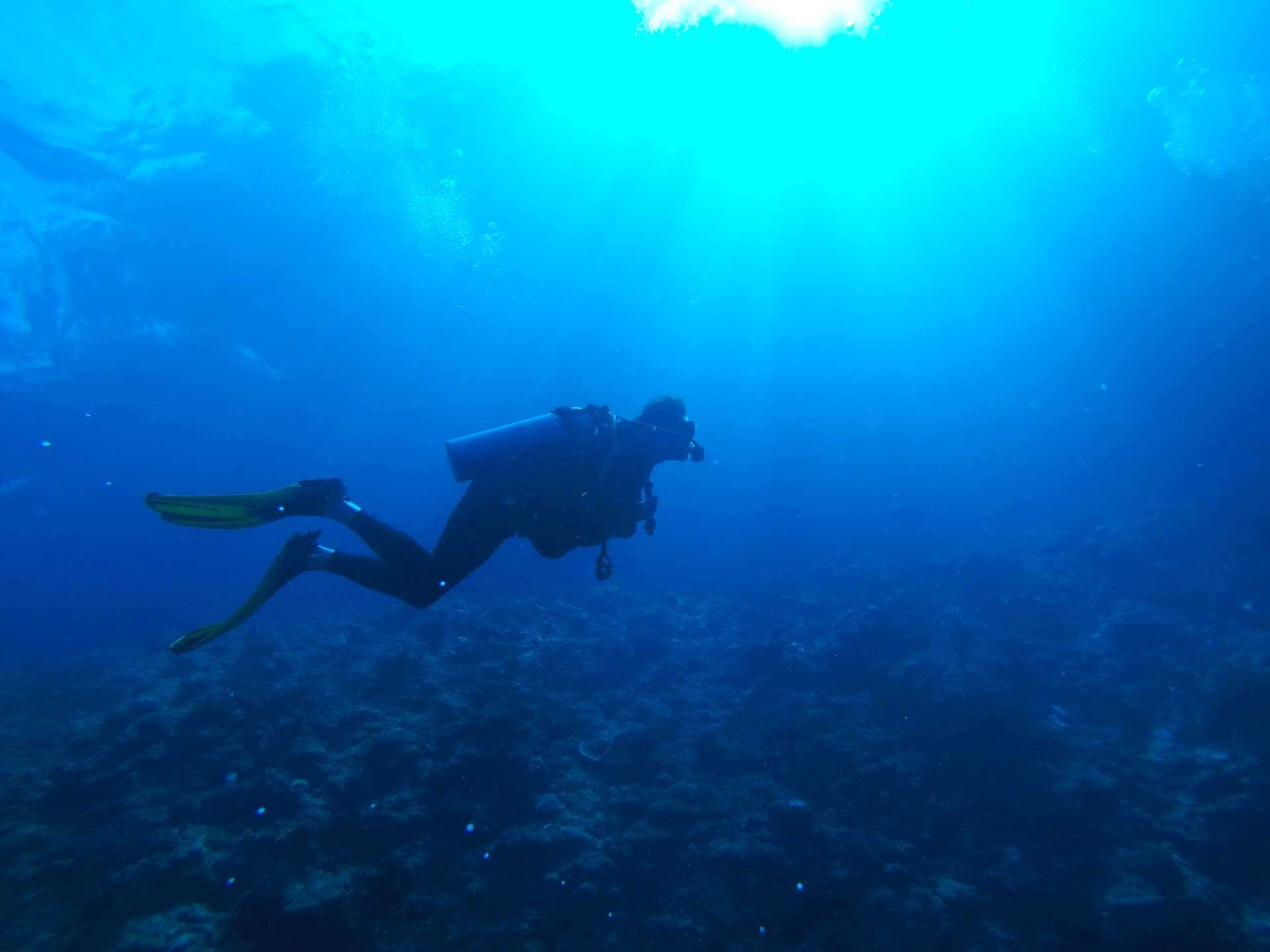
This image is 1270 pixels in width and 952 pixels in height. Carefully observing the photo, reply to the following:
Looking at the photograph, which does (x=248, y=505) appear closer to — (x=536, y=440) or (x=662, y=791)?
(x=536, y=440)

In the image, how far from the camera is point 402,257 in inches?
1626

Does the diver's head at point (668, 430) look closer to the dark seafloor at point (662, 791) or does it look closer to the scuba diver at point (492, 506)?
the scuba diver at point (492, 506)

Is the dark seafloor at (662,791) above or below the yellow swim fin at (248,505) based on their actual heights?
below

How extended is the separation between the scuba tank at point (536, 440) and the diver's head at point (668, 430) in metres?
0.34

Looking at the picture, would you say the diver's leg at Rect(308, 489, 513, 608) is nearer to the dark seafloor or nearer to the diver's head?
the diver's head

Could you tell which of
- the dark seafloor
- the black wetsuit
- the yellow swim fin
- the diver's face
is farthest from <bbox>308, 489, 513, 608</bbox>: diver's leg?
the dark seafloor

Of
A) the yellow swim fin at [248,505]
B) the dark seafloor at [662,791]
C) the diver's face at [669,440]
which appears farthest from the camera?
the dark seafloor at [662,791]

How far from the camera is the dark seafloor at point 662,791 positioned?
5.49 metres

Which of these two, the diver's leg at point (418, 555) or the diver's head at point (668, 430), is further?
the diver's head at point (668, 430)

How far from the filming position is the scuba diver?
4.95 metres

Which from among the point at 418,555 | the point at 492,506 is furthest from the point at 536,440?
the point at 418,555

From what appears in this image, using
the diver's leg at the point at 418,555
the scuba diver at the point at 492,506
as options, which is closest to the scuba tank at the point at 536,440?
the scuba diver at the point at 492,506

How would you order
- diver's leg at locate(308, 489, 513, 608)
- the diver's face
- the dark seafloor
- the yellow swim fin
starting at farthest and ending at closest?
the dark seafloor → the diver's face → the yellow swim fin → diver's leg at locate(308, 489, 513, 608)

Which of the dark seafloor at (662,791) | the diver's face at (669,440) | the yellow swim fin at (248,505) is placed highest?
the diver's face at (669,440)
